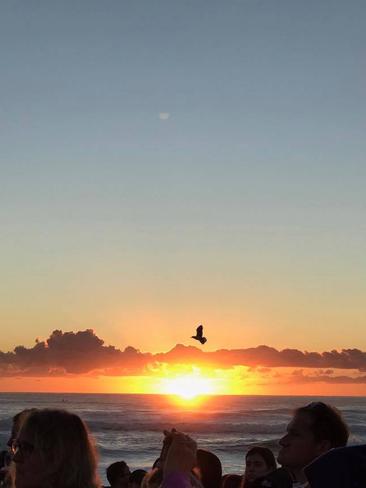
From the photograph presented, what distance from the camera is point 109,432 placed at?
57.6 m

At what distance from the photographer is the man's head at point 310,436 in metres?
3.86

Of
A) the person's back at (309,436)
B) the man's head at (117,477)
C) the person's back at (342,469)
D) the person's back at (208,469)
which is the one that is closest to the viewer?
the person's back at (342,469)

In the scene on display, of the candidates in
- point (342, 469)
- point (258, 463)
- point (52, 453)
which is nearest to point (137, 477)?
point (258, 463)

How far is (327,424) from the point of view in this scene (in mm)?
3926

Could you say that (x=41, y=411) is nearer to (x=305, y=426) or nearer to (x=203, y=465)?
(x=305, y=426)

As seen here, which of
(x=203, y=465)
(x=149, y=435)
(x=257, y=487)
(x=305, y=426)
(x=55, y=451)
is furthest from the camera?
(x=149, y=435)

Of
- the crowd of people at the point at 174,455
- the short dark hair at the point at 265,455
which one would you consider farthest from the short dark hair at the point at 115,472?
the crowd of people at the point at 174,455

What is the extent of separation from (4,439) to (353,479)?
49.1 metres

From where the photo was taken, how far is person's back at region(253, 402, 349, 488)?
3.86m

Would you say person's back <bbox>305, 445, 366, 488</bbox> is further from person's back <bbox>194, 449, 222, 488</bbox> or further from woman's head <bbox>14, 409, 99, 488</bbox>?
person's back <bbox>194, 449, 222, 488</bbox>

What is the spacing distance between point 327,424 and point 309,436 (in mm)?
124

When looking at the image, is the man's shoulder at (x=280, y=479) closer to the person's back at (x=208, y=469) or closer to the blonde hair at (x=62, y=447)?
the person's back at (x=208, y=469)

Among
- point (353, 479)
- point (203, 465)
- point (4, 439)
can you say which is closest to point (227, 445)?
point (4, 439)

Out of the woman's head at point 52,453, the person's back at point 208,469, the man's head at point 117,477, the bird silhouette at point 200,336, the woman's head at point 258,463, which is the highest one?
the bird silhouette at point 200,336
